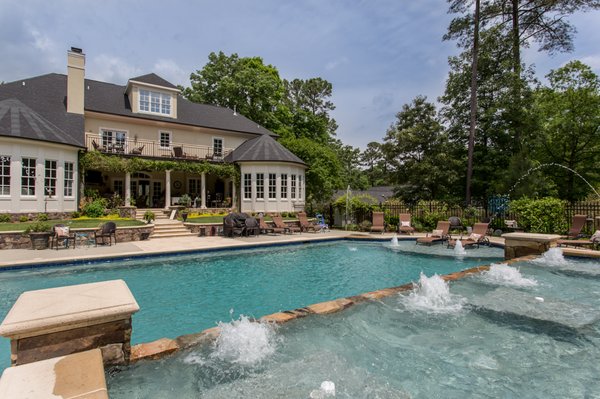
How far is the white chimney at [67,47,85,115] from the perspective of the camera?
18.8 meters

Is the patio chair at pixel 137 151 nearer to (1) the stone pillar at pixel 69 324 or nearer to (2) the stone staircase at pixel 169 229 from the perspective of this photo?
(2) the stone staircase at pixel 169 229

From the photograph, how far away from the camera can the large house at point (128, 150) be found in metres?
15.0

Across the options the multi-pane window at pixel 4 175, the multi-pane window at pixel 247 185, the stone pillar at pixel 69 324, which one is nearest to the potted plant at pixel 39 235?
the multi-pane window at pixel 4 175

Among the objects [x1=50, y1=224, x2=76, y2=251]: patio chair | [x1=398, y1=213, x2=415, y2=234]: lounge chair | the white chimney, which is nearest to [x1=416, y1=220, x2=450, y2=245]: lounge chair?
[x1=398, y1=213, x2=415, y2=234]: lounge chair

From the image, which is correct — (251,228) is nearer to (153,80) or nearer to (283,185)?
(283,185)

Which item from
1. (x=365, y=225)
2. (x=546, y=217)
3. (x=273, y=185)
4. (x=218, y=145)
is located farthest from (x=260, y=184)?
(x=546, y=217)

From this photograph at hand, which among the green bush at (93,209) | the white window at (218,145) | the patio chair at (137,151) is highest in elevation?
the white window at (218,145)

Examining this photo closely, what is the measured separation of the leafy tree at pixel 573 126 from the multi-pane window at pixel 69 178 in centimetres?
3080

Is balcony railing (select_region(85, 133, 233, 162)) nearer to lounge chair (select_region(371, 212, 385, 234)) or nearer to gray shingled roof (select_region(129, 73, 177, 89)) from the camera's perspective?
gray shingled roof (select_region(129, 73, 177, 89))

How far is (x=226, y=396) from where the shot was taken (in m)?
2.79

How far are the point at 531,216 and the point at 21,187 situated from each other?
2418cm

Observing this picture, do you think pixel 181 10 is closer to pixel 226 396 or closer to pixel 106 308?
pixel 106 308

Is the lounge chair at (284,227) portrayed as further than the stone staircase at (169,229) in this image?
Yes

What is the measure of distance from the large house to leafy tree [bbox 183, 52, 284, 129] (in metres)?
6.60
